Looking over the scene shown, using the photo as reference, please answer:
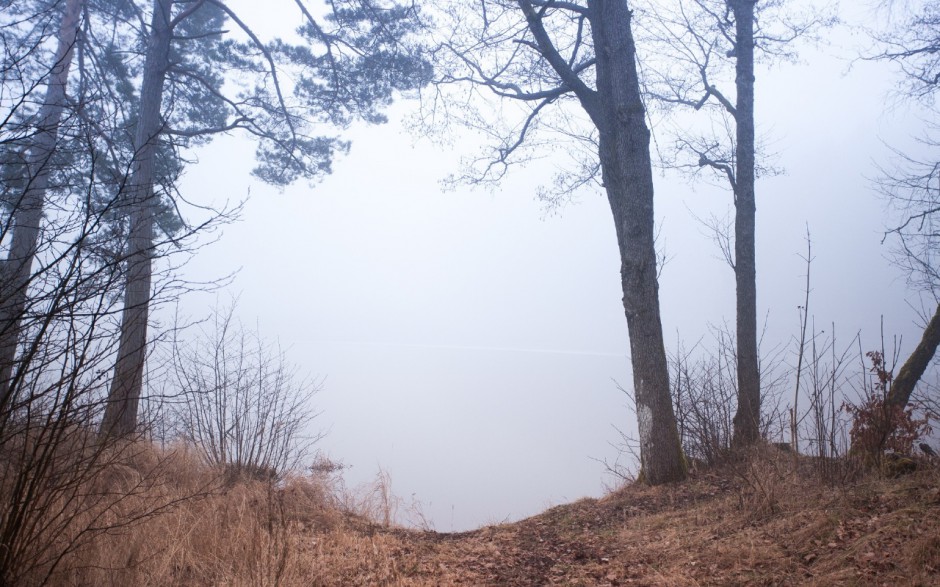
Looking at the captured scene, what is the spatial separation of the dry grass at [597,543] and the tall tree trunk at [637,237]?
0.62 meters

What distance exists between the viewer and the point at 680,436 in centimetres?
789

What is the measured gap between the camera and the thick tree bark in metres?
6.89

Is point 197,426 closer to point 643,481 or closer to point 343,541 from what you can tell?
point 343,541

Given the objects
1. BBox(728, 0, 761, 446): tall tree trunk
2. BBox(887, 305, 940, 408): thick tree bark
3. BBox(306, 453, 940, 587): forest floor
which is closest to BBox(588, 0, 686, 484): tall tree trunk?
BBox(306, 453, 940, 587): forest floor

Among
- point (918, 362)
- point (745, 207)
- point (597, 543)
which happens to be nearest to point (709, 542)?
point (597, 543)

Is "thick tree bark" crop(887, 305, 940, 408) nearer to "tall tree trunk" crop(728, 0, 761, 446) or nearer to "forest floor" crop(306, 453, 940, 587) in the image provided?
"tall tree trunk" crop(728, 0, 761, 446)

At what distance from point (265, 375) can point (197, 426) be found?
956 mm

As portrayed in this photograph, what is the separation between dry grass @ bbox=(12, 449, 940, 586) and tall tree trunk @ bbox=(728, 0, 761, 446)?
2614 mm

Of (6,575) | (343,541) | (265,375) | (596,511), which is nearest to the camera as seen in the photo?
(6,575)

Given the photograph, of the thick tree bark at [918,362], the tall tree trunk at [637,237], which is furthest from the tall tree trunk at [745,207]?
the tall tree trunk at [637,237]

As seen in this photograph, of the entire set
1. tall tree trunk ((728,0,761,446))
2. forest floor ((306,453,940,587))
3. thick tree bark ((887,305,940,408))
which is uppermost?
tall tree trunk ((728,0,761,446))

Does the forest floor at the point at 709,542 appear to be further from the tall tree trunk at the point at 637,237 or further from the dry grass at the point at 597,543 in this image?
the tall tree trunk at the point at 637,237

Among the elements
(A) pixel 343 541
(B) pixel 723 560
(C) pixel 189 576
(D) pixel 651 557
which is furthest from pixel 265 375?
(B) pixel 723 560

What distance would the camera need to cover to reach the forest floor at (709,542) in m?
3.50
